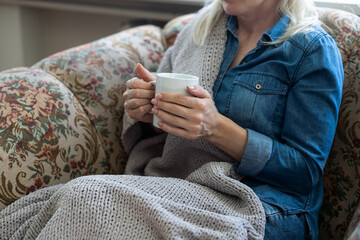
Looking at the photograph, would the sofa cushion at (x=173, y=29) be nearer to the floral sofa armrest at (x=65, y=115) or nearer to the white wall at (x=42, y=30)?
the floral sofa armrest at (x=65, y=115)

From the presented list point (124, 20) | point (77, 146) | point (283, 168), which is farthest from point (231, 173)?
point (124, 20)

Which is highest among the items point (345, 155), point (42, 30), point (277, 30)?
point (277, 30)

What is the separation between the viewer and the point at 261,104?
2.73ft

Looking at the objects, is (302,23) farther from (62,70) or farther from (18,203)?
(18,203)

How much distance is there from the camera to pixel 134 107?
0.88m

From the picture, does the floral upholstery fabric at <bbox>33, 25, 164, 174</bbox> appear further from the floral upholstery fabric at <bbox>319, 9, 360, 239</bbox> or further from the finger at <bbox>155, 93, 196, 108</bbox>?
the floral upholstery fabric at <bbox>319, 9, 360, 239</bbox>

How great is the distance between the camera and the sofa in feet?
2.73

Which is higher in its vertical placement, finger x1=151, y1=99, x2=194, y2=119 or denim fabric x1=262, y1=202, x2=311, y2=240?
finger x1=151, y1=99, x2=194, y2=119

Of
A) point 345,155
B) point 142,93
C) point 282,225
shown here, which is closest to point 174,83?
point 142,93

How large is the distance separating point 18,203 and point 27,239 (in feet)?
0.32

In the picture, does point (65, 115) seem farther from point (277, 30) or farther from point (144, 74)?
point (277, 30)

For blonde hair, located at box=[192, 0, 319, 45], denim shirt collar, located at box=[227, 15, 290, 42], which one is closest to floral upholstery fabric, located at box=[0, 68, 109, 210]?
blonde hair, located at box=[192, 0, 319, 45]

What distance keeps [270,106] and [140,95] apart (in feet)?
0.95

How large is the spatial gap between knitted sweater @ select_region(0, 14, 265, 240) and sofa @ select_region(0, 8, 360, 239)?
97 mm
